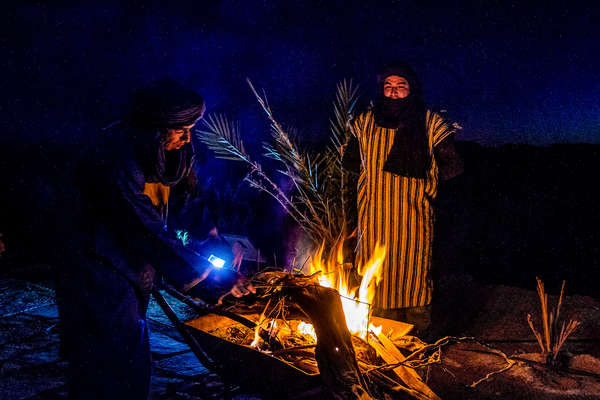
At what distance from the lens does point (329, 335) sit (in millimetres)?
2398

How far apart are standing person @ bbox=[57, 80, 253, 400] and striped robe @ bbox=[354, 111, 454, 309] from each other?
2.20 meters

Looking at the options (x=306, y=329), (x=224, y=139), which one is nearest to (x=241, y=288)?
(x=306, y=329)

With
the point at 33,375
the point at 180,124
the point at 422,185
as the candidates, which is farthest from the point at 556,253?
the point at 33,375

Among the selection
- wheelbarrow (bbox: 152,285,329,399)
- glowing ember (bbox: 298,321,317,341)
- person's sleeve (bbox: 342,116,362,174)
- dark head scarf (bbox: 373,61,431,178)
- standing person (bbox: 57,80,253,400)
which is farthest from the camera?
person's sleeve (bbox: 342,116,362,174)

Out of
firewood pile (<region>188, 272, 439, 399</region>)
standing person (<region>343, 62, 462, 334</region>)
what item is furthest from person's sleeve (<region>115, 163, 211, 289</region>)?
standing person (<region>343, 62, 462, 334</region>)

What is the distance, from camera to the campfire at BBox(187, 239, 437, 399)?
236cm

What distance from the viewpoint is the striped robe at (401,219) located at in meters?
4.00

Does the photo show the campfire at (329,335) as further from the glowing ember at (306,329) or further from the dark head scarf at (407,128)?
the dark head scarf at (407,128)

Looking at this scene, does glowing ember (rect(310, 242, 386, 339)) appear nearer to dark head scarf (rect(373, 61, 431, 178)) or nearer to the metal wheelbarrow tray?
the metal wheelbarrow tray

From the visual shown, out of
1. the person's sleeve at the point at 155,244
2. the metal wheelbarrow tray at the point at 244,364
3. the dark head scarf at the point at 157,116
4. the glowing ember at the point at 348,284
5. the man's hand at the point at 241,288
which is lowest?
the metal wheelbarrow tray at the point at 244,364

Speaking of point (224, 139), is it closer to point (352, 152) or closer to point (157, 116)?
point (352, 152)

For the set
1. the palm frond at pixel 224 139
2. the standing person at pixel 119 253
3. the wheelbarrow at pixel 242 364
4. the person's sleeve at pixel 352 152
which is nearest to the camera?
the standing person at pixel 119 253

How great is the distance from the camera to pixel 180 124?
89.6 inches

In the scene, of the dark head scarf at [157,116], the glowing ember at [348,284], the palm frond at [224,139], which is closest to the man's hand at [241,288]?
the dark head scarf at [157,116]
